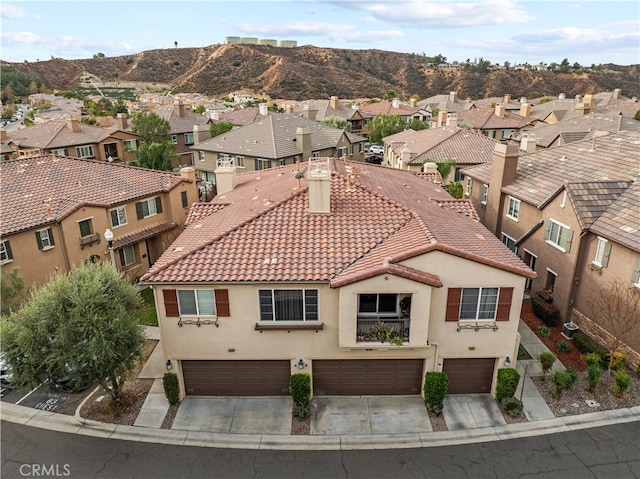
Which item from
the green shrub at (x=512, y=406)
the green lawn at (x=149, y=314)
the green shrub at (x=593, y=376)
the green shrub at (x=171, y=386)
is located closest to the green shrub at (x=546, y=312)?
the green shrub at (x=593, y=376)

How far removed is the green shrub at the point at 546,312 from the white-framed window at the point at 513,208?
615cm

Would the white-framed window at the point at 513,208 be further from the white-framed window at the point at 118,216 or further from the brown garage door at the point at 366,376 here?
the white-framed window at the point at 118,216

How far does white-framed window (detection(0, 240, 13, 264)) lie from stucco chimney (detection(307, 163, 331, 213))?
1591 centimetres

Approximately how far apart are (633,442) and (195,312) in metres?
16.2

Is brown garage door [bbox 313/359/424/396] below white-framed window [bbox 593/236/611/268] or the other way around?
below

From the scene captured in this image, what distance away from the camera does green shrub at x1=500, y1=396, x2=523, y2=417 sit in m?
16.0

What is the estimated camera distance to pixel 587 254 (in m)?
20.7

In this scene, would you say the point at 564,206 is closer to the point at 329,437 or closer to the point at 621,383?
the point at 621,383

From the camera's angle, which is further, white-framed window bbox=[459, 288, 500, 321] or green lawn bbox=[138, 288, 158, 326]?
green lawn bbox=[138, 288, 158, 326]

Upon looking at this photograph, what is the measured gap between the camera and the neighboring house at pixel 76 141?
4850 cm

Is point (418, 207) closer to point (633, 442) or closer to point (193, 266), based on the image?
point (193, 266)

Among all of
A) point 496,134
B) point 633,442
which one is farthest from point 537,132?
point 633,442

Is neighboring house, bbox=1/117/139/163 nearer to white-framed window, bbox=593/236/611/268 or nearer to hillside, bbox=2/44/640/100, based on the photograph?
white-framed window, bbox=593/236/611/268

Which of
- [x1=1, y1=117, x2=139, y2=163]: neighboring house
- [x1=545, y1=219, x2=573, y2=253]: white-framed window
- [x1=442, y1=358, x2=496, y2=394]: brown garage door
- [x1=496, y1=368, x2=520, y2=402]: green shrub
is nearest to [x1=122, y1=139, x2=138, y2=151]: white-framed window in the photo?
[x1=1, y1=117, x2=139, y2=163]: neighboring house
